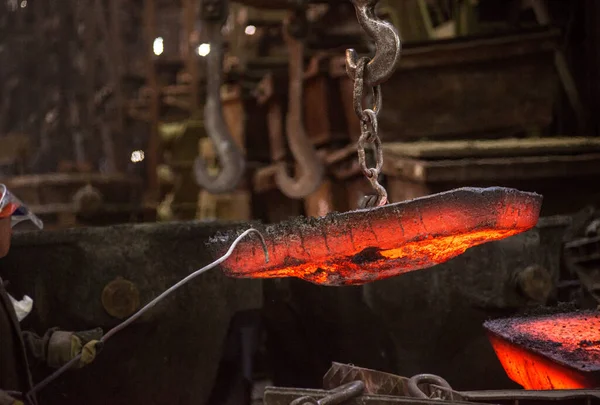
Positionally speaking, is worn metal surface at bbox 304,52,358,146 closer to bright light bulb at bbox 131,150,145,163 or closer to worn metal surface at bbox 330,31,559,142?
worn metal surface at bbox 330,31,559,142

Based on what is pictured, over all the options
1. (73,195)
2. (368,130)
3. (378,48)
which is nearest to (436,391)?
(368,130)

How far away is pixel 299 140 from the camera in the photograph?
5.40m

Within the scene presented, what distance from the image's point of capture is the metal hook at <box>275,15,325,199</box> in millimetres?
5324

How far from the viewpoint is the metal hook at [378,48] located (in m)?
1.87

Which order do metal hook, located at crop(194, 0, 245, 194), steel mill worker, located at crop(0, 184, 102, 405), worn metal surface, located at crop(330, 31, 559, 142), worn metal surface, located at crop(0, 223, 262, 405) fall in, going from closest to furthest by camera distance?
steel mill worker, located at crop(0, 184, 102, 405), worn metal surface, located at crop(0, 223, 262, 405), worn metal surface, located at crop(330, 31, 559, 142), metal hook, located at crop(194, 0, 245, 194)

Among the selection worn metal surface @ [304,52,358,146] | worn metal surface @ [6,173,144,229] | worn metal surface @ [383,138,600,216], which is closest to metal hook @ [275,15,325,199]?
worn metal surface @ [304,52,358,146]

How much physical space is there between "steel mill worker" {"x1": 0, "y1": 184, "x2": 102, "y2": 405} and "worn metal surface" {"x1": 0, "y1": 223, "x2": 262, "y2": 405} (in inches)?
8.0

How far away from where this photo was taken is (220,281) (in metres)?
3.28

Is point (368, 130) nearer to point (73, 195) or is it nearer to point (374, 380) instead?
point (374, 380)

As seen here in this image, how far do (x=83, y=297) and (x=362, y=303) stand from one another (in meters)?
1.38

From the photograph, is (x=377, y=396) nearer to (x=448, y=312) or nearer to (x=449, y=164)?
(x=448, y=312)

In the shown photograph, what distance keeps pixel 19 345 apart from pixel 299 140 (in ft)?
10.7

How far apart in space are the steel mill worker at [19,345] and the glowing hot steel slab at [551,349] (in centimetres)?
161

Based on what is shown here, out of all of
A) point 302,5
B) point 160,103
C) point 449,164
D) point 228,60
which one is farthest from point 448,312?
point 160,103
